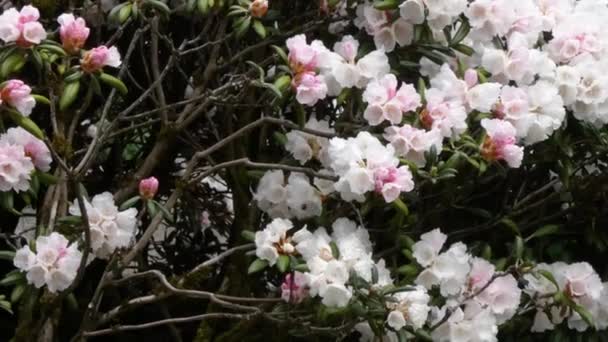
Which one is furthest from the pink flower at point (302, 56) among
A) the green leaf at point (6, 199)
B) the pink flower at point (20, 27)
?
the green leaf at point (6, 199)

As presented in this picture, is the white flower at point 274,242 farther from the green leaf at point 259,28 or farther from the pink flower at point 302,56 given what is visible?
the green leaf at point 259,28

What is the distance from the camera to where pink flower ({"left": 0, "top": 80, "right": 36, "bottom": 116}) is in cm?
207

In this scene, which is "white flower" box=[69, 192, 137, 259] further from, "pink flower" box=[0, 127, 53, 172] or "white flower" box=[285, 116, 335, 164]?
"white flower" box=[285, 116, 335, 164]

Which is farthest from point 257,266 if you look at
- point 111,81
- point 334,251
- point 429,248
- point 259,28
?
point 259,28

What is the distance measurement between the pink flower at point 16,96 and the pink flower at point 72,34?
16cm

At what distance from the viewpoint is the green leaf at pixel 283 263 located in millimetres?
2215

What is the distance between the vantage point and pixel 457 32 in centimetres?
258

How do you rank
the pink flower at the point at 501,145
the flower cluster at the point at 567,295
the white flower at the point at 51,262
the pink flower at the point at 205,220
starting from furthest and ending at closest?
the pink flower at the point at 205,220 < the flower cluster at the point at 567,295 < the pink flower at the point at 501,145 < the white flower at the point at 51,262

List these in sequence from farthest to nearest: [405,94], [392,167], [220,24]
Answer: [220,24] → [405,94] → [392,167]

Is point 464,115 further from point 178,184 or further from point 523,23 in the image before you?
point 178,184

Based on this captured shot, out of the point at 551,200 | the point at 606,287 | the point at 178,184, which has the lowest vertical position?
the point at 606,287

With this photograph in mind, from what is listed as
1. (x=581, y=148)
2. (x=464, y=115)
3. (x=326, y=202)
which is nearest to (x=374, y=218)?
(x=326, y=202)

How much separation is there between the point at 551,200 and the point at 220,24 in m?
0.98

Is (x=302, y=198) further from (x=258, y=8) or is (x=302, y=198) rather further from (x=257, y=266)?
(x=258, y=8)
